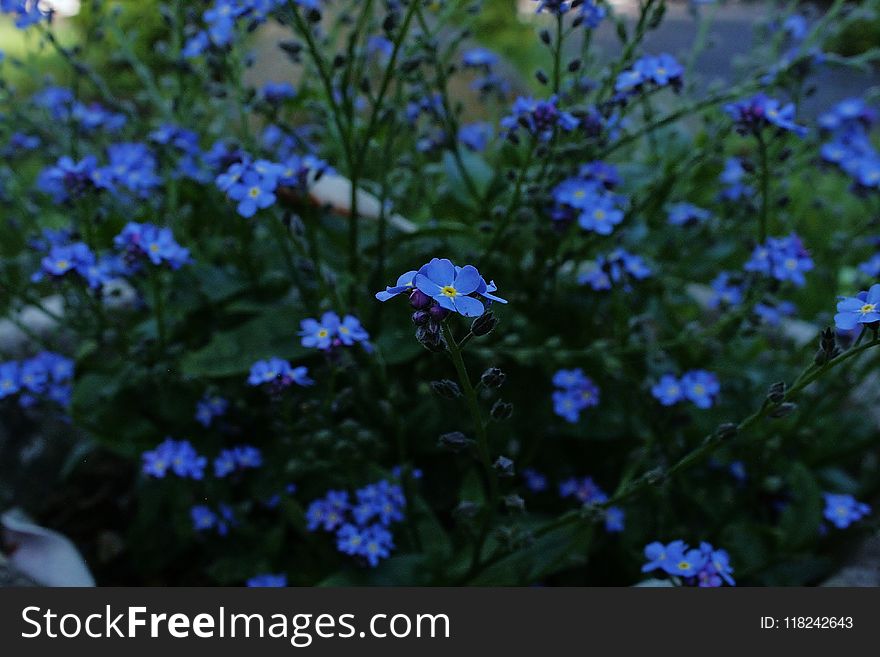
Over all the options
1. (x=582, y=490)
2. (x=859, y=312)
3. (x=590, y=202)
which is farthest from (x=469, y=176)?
(x=859, y=312)

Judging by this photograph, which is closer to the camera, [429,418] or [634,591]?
[634,591]

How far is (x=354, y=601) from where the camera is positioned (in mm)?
1414

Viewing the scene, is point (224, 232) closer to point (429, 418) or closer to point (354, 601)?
point (429, 418)

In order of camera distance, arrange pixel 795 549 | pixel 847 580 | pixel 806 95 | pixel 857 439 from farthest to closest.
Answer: pixel 857 439 < pixel 806 95 < pixel 795 549 < pixel 847 580

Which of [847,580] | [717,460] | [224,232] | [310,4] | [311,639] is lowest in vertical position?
[311,639]

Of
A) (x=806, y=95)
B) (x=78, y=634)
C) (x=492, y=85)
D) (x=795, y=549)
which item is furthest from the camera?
(x=492, y=85)

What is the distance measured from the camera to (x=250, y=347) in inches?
69.9

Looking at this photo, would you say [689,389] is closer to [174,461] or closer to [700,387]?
[700,387]

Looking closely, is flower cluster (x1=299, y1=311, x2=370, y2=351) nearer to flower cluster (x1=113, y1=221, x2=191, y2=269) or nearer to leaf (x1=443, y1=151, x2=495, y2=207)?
flower cluster (x1=113, y1=221, x2=191, y2=269)

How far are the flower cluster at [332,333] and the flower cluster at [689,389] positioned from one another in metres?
0.66

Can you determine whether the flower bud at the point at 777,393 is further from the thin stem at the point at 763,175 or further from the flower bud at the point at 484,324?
the thin stem at the point at 763,175

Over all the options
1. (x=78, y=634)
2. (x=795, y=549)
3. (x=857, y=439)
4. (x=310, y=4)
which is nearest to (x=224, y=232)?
(x=310, y=4)

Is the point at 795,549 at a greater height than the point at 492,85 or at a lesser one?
lesser

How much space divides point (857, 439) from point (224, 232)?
1666 mm
